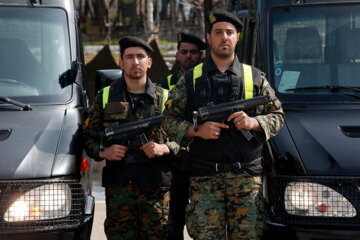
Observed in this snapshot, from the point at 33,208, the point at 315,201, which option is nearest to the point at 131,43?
the point at 33,208

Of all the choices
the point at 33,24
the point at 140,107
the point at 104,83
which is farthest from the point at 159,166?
the point at 33,24

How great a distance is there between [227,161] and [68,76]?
4.73 ft

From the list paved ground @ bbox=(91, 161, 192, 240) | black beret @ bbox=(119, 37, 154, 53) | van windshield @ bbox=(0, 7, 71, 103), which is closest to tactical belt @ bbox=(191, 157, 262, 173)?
black beret @ bbox=(119, 37, 154, 53)

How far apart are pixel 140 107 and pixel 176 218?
1.01m

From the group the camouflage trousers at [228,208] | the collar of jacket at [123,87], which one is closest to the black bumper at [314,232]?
the camouflage trousers at [228,208]

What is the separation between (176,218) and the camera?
502cm

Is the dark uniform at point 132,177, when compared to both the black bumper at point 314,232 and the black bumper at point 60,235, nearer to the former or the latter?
the black bumper at point 60,235

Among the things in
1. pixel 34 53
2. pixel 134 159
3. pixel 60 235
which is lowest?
pixel 60 235

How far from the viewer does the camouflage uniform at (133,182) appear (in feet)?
14.5

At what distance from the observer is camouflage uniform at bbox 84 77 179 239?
14.5 feet

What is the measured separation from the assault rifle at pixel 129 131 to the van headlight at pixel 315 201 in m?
1.14

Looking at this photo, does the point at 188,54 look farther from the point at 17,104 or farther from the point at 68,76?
the point at 17,104

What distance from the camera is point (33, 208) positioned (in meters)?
3.61

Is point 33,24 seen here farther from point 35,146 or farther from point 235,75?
point 235,75
